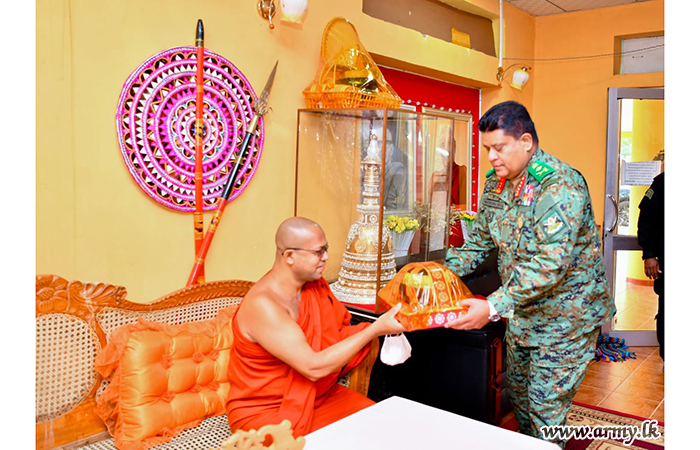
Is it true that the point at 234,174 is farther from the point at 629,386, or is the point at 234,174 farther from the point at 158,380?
the point at 629,386

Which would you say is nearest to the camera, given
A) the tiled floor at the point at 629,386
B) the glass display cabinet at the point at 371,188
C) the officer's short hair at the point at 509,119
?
the officer's short hair at the point at 509,119

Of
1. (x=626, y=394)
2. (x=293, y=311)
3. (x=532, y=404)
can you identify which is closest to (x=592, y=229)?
(x=532, y=404)

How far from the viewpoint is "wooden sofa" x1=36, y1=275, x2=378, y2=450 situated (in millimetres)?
2148

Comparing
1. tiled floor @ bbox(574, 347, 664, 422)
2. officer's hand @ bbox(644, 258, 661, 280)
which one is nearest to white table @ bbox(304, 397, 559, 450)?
tiled floor @ bbox(574, 347, 664, 422)

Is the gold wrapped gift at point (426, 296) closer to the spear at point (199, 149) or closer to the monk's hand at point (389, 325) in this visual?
the monk's hand at point (389, 325)

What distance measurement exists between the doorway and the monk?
3549mm

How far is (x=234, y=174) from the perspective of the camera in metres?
2.92

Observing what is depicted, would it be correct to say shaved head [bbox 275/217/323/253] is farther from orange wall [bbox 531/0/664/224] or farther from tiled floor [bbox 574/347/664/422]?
orange wall [bbox 531/0/664/224]

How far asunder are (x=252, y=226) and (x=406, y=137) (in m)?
0.99

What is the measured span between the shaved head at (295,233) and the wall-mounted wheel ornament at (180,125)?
677mm

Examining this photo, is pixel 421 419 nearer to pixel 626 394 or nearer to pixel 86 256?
pixel 86 256

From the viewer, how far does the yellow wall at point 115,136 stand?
2285mm

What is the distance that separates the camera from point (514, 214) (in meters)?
2.53

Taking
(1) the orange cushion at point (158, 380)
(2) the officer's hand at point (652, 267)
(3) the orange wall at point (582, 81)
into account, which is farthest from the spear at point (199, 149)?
(3) the orange wall at point (582, 81)
